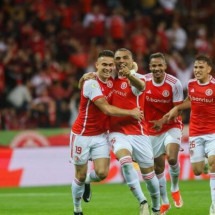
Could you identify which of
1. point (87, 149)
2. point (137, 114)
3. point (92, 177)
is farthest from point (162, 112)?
point (87, 149)

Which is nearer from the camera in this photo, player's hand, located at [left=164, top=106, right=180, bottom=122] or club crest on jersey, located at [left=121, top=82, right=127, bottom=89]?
club crest on jersey, located at [left=121, top=82, right=127, bottom=89]

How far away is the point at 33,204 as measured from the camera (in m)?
14.8

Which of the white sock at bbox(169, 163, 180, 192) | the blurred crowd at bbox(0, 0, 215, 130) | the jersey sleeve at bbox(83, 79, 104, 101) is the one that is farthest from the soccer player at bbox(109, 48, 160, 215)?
the blurred crowd at bbox(0, 0, 215, 130)

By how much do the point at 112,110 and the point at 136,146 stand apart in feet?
2.45

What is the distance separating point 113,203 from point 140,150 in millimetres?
2886

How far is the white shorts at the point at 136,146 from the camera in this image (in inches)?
474

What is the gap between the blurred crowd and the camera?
20750mm

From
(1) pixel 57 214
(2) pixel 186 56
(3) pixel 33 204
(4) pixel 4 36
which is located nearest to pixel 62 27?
(4) pixel 4 36

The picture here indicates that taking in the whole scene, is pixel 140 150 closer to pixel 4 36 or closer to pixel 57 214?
pixel 57 214

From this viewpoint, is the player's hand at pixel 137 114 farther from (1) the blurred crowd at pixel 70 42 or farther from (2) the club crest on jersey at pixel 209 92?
(1) the blurred crowd at pixel 70 42

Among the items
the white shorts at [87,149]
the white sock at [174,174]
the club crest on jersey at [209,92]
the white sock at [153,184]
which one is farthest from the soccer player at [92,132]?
the white sock at [174,174]

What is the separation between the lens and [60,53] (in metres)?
23.1

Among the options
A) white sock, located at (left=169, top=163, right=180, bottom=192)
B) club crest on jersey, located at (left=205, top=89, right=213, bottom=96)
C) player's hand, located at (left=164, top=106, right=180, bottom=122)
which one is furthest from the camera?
white sock, located at (left=169, top=163, right=180, bottom=192)

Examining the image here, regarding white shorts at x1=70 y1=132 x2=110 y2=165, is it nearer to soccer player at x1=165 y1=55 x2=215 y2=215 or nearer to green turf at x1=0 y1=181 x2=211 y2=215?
green turf at x1=0 y1=181 x2=211 y2=215
